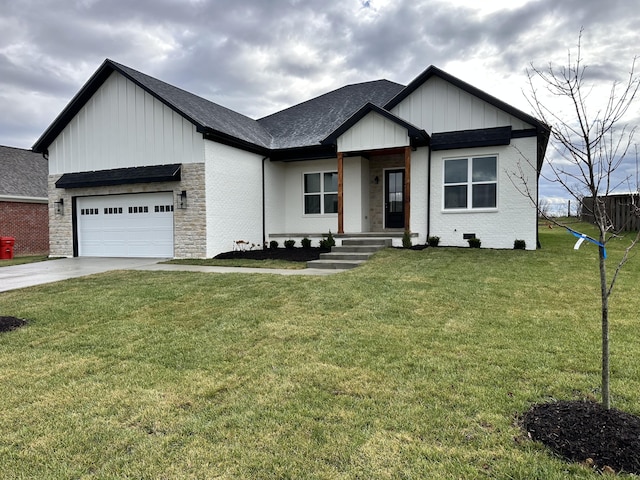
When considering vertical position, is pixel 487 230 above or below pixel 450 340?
above

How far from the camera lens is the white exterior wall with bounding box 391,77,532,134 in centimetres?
1212

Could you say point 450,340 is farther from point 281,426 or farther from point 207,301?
point 207,301

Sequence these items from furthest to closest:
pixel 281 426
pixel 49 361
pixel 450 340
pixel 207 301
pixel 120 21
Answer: pixel 120 21
pixel 207 301
pixel 450 340
pixel 49 361
pixel 281 426

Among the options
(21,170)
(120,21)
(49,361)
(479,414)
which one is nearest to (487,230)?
(479,414)

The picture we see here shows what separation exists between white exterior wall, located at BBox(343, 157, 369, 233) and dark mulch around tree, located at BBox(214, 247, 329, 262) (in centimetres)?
179

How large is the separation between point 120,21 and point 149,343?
11.0 m

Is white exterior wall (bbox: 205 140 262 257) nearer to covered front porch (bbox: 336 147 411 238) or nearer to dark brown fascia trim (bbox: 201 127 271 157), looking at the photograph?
dark brown fascia trim (bbox: 201 127 271 157)

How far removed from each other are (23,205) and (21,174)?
2240 mm

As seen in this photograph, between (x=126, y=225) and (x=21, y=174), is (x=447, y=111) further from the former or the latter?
(x=21, y=174)

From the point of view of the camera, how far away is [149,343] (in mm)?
4602

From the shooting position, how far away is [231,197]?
13297 millimetres

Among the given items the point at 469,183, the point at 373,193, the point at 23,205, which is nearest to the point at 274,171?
the point at 373,193

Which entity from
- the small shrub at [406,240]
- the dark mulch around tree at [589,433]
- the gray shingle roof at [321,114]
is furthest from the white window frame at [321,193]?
the dark mulch around tree at [589,433]

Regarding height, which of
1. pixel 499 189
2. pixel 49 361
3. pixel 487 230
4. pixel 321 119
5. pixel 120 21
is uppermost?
pixel 120 21
